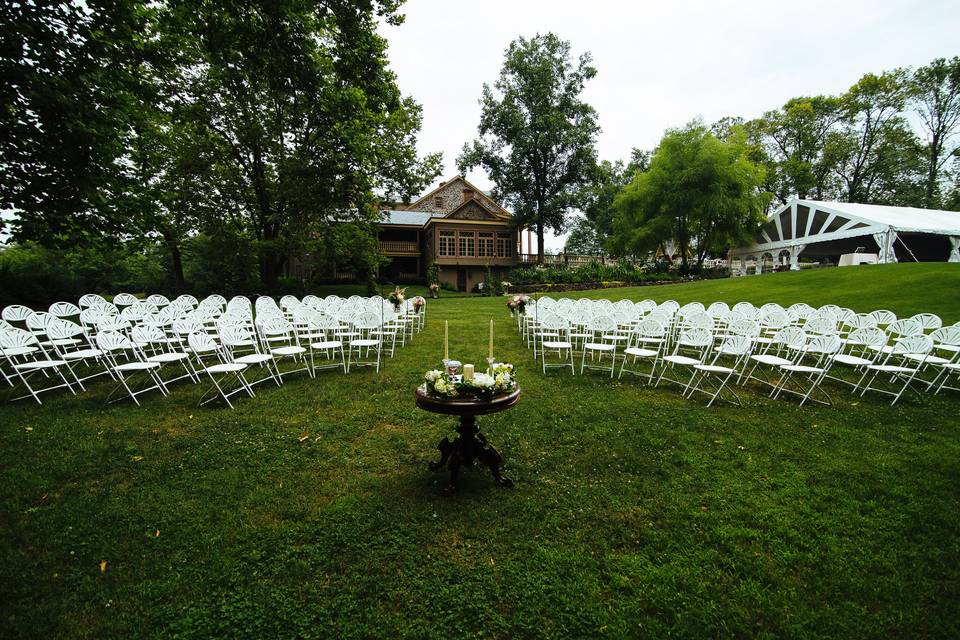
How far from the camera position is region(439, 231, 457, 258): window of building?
30.5m

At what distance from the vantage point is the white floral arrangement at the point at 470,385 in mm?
3385

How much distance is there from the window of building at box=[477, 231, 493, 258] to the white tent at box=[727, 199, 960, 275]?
21397 millimetres

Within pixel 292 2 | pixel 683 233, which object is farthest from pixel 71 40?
pixel 683 233

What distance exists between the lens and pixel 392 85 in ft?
54.1

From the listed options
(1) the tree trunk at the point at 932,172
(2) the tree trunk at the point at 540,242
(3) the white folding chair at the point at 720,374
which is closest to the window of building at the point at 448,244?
(2) the tree trunk at the point at 540,242

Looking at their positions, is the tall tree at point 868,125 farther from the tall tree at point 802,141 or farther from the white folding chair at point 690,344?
the white folding chair at point 690,344

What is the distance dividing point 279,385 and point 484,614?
5443 mm

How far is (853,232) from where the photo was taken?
23375 mm

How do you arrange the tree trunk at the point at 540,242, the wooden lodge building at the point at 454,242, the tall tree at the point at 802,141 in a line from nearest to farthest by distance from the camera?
the wooden lodge building at the point at 454,242 → the tree trunk at the point at 540,242 → the tall tree at the point at 802,141

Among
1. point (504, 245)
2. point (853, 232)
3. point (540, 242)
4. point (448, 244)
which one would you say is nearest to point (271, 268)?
point (448, 244)

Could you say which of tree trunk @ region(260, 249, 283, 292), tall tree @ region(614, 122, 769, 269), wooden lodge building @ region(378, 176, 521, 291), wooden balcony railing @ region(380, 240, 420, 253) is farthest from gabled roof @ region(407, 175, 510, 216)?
tree trunk @ region(260, 249, 283, 292)

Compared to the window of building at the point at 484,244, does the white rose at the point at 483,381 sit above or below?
below

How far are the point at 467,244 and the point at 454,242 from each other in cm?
109

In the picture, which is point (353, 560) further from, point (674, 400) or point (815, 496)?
point (674, 400)
